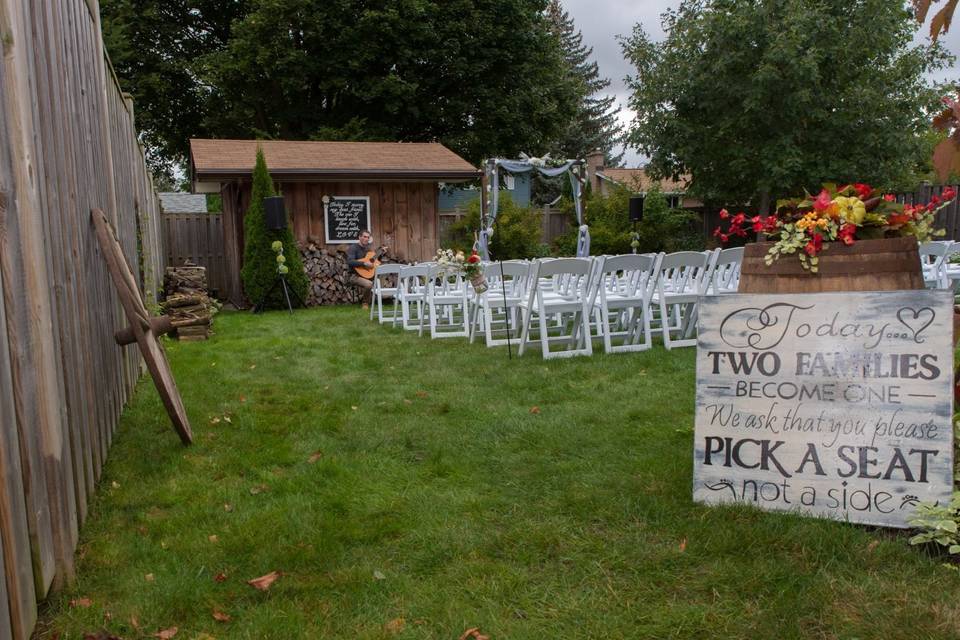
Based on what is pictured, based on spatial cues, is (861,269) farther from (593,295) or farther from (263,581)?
(593,295)

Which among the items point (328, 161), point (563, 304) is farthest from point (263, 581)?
point (328, 161)

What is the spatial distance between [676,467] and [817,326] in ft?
3.18

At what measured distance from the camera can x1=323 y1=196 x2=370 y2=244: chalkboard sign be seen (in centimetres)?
1332

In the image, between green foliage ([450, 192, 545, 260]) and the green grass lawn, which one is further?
green foliage ([450, 192, 545, 260])

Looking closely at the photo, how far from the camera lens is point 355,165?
13.2 meters

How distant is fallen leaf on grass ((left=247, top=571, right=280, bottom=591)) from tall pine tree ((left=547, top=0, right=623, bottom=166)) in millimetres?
36047

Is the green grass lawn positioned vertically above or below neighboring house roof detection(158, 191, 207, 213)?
below

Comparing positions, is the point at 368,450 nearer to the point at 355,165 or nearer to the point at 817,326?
the point at 817,326

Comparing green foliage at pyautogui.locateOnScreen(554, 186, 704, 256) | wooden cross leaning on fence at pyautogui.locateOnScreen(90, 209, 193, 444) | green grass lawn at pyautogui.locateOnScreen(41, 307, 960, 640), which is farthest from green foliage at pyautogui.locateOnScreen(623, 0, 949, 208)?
wooden cross leaning on fence at pyautogui.locateOnScreen(90, 209, 193, 444)

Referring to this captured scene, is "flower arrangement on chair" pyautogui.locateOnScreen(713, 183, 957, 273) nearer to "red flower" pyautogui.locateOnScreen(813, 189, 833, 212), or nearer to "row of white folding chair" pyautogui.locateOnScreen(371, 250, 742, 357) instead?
"red flower" pyautogui.locateOnScreen(813, 189, 833, 212)

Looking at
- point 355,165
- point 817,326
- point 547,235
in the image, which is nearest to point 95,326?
point 817,326

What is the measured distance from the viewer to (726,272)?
313 inches

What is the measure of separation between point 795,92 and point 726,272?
11.0m

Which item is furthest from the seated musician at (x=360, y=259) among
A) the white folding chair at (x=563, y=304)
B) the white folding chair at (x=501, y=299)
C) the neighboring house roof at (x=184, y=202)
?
the neighboring house roof at (x=184, y=202)
